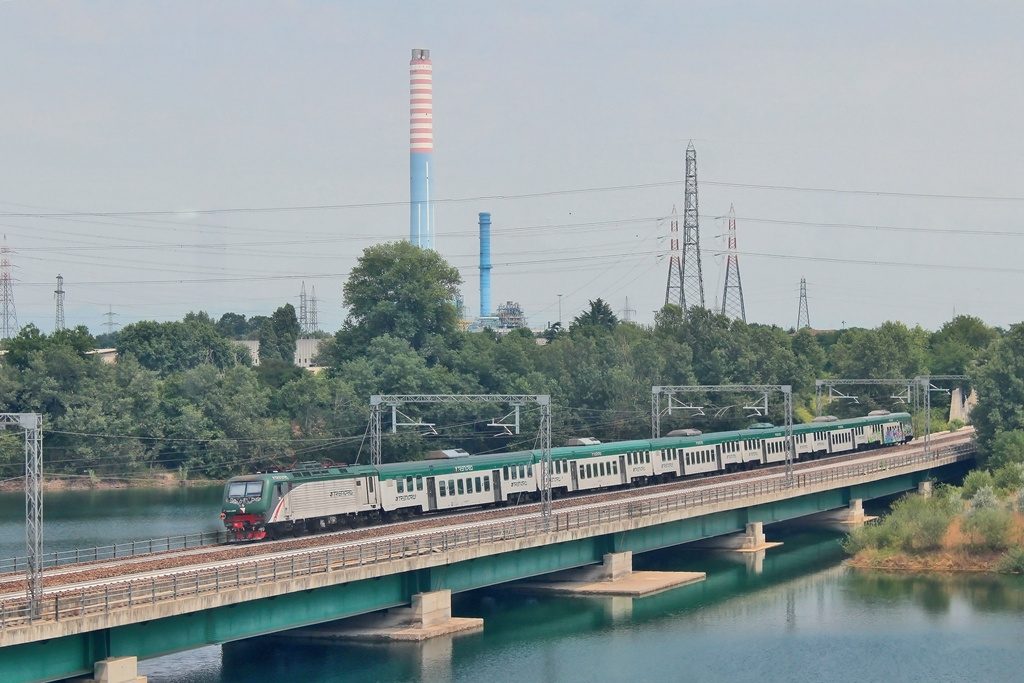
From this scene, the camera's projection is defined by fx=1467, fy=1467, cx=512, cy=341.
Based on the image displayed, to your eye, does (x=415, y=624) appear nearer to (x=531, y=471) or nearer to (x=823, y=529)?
(x=531, y=471)

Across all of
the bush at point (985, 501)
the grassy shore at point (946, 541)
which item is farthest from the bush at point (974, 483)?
the grassy shore at point (946, 541)

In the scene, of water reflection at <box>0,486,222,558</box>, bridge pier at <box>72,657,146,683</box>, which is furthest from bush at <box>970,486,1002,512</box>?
bridge pier at <box>72,657,146,683</box>

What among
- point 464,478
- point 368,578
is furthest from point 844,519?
point 368,578

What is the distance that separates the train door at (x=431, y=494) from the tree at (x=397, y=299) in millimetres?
74606

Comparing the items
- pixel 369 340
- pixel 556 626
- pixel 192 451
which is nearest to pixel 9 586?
pixel 556 626

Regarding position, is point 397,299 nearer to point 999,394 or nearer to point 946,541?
point 999,394

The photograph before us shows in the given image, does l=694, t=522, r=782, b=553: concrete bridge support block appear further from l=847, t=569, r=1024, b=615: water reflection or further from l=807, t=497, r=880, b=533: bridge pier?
l=807, t=497, r=880, b=533: bridge pier

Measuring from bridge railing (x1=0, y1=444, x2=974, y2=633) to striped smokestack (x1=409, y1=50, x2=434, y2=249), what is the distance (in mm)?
102419

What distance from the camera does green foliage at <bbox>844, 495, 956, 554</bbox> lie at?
79688 mm

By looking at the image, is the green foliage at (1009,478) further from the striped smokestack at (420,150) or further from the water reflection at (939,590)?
the striped smokestack at (420,150)

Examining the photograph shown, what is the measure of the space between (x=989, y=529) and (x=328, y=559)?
1657 inches

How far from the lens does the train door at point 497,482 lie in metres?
74.2

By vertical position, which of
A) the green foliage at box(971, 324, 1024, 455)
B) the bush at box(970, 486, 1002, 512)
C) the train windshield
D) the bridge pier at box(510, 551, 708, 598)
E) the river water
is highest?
the green foliage at box(971, 324, 1024, 455)

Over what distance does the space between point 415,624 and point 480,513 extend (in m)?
14.2
